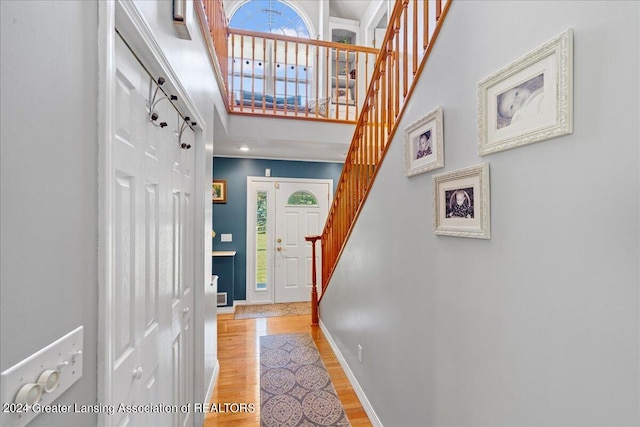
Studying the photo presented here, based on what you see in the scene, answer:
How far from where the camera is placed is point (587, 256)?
675mm

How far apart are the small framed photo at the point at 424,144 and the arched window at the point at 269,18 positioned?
395 cm

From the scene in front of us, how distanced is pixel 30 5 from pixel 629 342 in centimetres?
132

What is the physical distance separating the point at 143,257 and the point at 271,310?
3332 mm

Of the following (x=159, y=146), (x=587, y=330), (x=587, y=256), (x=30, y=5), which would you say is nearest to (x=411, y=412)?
(x=587, y=330)

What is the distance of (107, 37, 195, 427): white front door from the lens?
835mm

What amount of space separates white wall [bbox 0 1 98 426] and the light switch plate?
0.02m

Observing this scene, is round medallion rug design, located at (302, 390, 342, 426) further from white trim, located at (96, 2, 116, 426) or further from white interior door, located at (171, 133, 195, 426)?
white trim, located at (96, 2, 116, 426)

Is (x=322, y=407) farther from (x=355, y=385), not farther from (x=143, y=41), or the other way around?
(x=143, y=41)

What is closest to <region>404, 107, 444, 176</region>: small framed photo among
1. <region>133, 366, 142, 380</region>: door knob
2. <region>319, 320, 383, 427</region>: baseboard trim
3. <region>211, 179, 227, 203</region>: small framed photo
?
<region>133, 366, 142, 380</region>: door knob

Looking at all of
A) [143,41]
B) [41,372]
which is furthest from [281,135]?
[41,372]

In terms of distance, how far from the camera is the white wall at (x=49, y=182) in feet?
1.42

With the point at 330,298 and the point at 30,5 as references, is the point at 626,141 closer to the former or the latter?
the point at 30,5

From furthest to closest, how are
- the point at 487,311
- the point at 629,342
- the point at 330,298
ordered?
the point at 330,298
the point at 487,311
the point at 629,342

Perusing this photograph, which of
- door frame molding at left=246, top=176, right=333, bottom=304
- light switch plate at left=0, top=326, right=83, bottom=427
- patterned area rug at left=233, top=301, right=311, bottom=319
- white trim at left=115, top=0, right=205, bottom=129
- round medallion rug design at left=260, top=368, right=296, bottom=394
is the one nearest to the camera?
light switch plate at left=0, top=326, right=83, bottom=427
